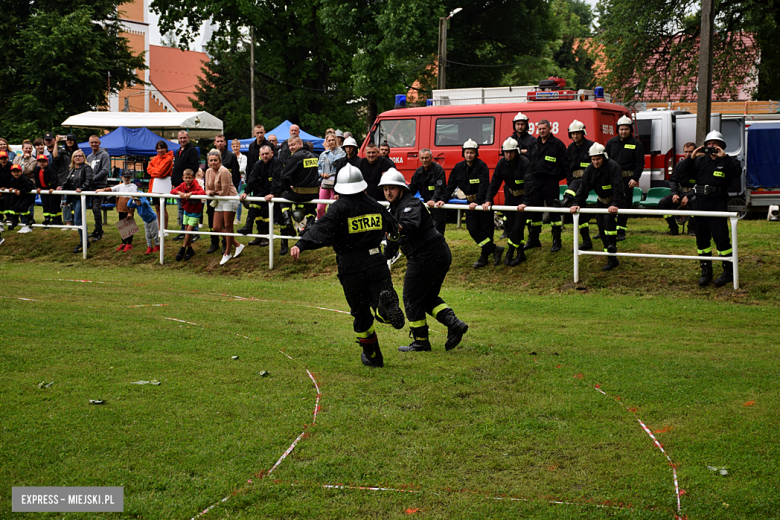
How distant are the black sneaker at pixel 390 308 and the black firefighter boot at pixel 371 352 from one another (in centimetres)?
29

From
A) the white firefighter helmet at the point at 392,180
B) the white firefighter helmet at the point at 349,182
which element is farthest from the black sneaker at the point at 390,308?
the white firefighter helmet at the point at 392,180

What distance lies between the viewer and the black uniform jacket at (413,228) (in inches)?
310

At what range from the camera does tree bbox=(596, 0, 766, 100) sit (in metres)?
26.6

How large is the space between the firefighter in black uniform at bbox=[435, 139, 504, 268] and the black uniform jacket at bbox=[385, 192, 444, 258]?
465cm

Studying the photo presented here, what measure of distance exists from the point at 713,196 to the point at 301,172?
23.3ft

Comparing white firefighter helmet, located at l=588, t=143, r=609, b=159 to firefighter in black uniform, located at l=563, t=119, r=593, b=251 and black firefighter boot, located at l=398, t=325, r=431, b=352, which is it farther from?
black firefighter boot, located at l=398, t=325, r=431, b=352

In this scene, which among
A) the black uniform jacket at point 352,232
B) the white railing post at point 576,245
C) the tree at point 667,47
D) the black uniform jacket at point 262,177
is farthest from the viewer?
the tree at point 667,47

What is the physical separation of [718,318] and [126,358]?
707 cm

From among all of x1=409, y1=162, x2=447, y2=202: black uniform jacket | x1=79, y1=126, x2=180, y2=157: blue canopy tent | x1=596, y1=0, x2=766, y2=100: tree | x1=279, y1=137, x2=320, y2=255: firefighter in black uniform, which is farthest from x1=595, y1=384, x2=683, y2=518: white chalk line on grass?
x1=79, y1=126, x2=180, y2=157: blue canopy tent

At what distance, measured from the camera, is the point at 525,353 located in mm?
7863

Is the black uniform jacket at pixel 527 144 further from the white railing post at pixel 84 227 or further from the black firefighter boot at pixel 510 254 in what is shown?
the white railing post at pixel 84 227

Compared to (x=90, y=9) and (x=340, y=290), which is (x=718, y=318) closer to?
(x=340, y=290)

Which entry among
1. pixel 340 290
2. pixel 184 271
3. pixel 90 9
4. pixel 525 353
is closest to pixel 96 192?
pixel 184 271

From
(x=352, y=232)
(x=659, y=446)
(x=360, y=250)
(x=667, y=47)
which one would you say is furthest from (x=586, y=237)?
(x=667, y=47)
